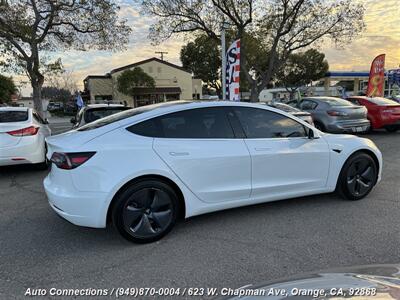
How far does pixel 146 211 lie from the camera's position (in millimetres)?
3629

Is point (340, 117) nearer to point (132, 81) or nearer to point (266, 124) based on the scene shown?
point (266, 124)

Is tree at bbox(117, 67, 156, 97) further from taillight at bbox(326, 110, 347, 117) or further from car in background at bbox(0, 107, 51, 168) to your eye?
car in background at bbox(0, 107, 51, 168)

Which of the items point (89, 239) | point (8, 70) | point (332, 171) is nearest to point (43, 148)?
point (89, 239)

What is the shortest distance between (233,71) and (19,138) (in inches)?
300

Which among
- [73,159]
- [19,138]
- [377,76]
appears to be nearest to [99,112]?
[19,138]

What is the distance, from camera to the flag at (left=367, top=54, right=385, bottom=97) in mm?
20219

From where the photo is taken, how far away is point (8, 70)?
19.5 m

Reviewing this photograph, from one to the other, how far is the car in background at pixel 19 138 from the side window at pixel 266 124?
181 inches

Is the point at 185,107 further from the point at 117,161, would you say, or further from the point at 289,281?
the point at 289,281

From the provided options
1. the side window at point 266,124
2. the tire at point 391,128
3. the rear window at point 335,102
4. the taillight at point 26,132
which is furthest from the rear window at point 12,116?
the tire at point 391,128

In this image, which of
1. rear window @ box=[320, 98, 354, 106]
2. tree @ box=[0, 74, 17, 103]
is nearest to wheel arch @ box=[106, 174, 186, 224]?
rear window @ box=[320, 98, 354, 106]

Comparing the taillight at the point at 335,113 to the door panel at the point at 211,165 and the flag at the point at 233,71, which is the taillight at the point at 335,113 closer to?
the flag at the point at 233,71

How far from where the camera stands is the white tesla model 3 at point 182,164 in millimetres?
3430

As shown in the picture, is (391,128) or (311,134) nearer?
(311,134)
